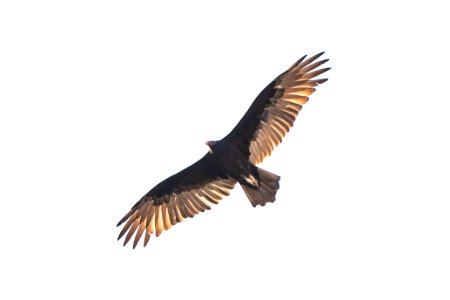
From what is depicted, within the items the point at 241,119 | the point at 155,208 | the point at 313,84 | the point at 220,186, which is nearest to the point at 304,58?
the point at 313,84

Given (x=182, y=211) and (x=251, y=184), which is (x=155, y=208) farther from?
(x=251, y=184)

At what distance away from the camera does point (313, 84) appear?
1366 centimetres

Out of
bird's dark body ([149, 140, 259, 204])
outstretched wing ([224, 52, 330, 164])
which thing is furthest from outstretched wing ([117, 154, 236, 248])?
outstretched wing ([224, 52, 330, 164])

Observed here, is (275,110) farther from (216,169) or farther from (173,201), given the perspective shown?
(173,201)

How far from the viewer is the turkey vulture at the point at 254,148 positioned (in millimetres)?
13680

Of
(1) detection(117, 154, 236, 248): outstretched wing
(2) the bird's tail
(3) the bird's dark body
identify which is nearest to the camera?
(2) the bird's tail

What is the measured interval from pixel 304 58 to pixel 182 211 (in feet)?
10.6

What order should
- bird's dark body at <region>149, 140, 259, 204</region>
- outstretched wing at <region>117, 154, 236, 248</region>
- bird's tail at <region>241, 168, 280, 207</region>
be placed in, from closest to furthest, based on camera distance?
1. bird's tail at <region>241, 168, 280, 207</region>
2. bird's dark body at <region>149, 140, 259, 204</region>
3. outstretched wing at <region>117, 154, 236, 248</region>

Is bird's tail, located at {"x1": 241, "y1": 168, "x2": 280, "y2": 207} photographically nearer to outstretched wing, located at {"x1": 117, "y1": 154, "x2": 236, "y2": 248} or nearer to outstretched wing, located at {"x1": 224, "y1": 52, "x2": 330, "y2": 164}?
outstretched wing, located at {"x1": 224, "y1": 52, "x2": 330, "y2": 164}

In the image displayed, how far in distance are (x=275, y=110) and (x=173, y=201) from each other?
2.42m

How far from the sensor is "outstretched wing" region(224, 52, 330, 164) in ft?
44.8

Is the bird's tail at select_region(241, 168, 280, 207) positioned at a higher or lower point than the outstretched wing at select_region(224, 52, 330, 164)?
lower

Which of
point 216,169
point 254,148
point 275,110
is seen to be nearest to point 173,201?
point 216,169

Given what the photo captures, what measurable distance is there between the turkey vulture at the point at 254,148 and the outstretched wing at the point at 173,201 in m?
0.02
